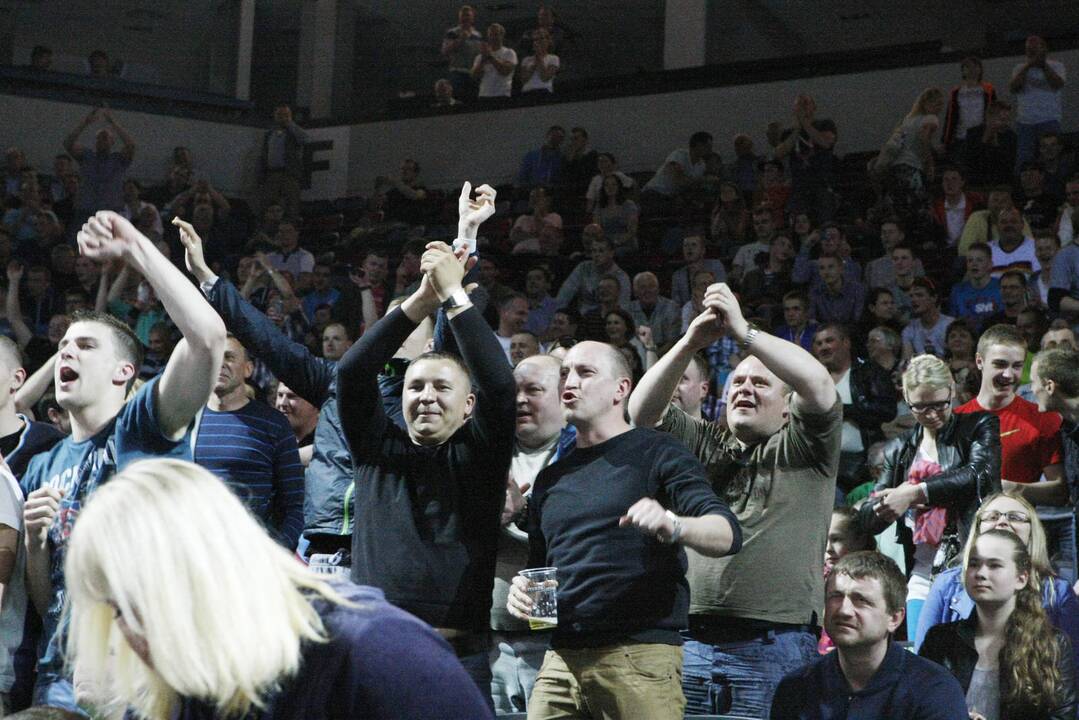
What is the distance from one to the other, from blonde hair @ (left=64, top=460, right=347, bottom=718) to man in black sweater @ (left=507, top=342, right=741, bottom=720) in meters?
1.77

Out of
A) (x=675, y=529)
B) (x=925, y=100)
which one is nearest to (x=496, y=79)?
(x=925, y=100)

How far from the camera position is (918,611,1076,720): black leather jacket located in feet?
13.4

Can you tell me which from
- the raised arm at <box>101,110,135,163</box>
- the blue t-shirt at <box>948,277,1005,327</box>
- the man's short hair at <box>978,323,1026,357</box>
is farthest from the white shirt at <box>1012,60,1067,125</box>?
the raised arm at <box>101,110,135,163</box>

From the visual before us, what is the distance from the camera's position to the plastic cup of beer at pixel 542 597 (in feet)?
11.1

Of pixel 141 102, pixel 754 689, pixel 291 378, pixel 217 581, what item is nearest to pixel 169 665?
pixel 217 581

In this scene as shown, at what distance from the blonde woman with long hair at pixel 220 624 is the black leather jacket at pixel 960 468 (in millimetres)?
3626

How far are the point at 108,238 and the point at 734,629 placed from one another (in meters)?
1.96

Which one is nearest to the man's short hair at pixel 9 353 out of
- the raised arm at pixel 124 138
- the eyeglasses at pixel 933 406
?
the eyeglasses at pixel 933 406

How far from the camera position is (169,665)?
154cm

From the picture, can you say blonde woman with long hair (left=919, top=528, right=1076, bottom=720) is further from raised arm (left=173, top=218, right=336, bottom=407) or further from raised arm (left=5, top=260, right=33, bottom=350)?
raised arm (left=5, top=260, right=33, bottom=350)

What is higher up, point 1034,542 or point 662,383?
point 662,383

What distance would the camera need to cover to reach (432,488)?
359 cm

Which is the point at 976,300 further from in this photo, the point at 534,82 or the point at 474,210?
the point at 534,82

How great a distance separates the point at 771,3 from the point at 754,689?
15.2 metres
